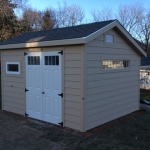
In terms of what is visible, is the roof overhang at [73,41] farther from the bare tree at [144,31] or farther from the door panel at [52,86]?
the bare tree at [144,31]

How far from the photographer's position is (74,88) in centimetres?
593

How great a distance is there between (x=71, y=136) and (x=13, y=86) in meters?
3.41

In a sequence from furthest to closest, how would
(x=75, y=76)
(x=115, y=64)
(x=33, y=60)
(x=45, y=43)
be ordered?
(x=115, y=64) → (x=33, y=60) → (x=45, y=43) → (x=75, y=76)

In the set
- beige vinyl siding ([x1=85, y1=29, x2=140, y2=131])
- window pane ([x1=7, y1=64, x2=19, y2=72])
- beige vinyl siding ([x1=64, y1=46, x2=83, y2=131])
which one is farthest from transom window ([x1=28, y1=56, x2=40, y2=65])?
beige vinyl siding ([x1=85, y1=29, x2=140, y2=131])

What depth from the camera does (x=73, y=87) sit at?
5949mm

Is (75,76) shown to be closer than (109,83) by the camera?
Yes

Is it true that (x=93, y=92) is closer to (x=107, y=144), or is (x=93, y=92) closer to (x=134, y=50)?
(x=107, y=144)

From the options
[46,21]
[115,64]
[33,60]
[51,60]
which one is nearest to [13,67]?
[33,60]

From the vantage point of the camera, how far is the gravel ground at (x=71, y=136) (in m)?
4.91

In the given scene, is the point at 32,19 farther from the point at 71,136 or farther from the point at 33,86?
the point at 71,136

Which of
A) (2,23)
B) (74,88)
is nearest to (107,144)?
(74,88)

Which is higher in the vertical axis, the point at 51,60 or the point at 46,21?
the point at 46,21

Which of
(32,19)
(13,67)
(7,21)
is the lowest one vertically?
(13,67)

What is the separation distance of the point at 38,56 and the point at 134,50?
3694 millimetres
